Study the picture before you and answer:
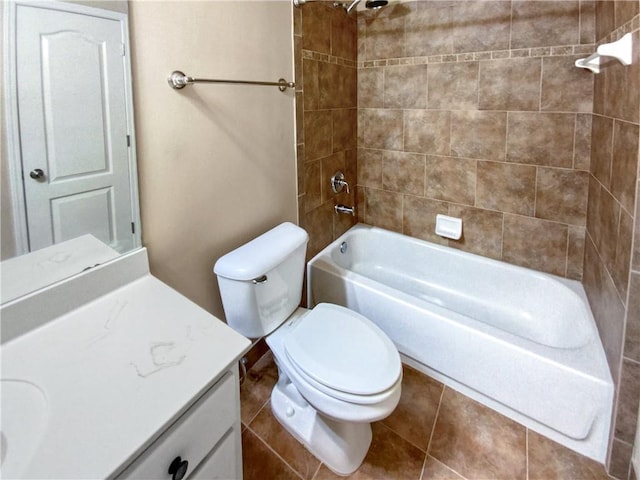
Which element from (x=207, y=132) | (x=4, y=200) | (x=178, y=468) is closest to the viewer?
(x=178, y=468)

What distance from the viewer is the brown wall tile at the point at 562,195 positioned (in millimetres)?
1930

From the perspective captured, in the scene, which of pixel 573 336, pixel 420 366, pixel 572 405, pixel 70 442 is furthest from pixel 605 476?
pixel 70 442

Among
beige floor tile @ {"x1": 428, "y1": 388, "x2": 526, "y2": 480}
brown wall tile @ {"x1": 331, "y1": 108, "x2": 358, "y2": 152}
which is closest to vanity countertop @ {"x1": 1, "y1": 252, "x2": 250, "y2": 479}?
beige floor tile @ {"x1": 428, "y1": 388, "x2": 526, "y2": 480}

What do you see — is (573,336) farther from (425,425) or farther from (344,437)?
(344,437)

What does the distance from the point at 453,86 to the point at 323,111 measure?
2.50 ft

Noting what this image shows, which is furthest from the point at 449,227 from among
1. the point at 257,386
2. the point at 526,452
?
the point at 257,386

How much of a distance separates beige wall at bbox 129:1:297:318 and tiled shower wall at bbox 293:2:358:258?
12 cm

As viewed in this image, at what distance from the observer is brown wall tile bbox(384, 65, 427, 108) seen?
2.27 m

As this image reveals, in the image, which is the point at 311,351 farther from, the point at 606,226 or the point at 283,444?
the point at 606,226

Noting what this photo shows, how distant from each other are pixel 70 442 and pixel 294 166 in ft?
5.10

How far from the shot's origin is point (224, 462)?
3.11 feet

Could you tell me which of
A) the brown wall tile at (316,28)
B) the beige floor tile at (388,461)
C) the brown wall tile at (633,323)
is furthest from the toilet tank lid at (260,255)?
the brown wall tile at (633,323)

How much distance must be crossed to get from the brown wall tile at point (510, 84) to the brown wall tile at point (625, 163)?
570 millimetres

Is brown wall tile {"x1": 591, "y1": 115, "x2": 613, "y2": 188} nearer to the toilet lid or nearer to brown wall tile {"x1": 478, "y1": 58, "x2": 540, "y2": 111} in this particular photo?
brown wall tile {"x1": 478, "y1": 58, "x2": 540, "y2": 111}
